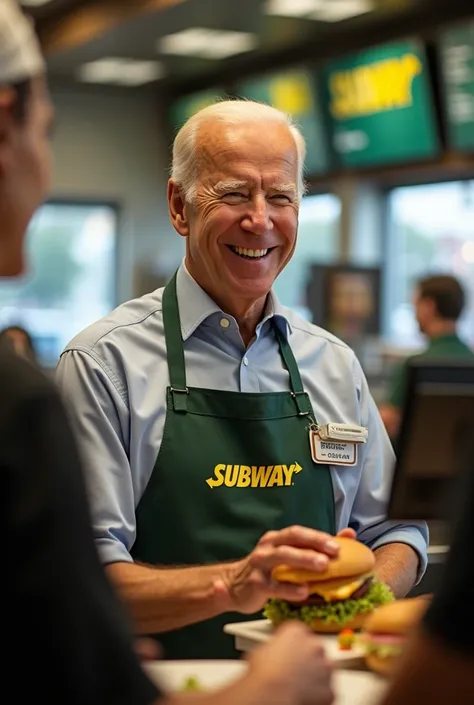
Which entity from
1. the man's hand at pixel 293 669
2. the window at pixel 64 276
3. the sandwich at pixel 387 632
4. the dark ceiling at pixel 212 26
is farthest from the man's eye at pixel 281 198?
the window at pixel 64 276

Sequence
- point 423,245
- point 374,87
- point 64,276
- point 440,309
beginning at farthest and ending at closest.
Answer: point 64,276 → point 423,245 → point 374,87 → point 440,309

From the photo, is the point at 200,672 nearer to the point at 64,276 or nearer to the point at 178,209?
the point at 178,209

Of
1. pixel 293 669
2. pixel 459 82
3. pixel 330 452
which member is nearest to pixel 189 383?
pixel 330 452

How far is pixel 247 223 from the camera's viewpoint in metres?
2.50

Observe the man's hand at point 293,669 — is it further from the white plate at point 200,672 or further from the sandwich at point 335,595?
the sandwich at point 335,595

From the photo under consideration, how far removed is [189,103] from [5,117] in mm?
8958

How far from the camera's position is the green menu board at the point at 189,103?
961 cm

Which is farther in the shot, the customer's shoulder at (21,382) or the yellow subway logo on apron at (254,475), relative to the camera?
the yellow subway logo on apron at (254,475)

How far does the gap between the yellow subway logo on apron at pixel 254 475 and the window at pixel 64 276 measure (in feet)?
Answer: 24.9

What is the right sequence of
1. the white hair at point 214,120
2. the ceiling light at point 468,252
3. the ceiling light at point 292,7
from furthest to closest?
1. the ceiling light at point 468,252
2. the ceiling light at point 292,7
3. the white hair at point 214,120

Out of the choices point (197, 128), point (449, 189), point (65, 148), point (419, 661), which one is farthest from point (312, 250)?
point (419, 661)

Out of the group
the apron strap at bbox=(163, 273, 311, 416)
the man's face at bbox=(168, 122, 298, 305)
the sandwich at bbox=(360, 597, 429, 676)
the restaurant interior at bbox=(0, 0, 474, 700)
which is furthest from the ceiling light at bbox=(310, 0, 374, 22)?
the sandwich at bbox=(360, 597, 429, 676)

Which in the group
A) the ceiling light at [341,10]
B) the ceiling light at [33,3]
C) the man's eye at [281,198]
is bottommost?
the man's eye at [281,198]

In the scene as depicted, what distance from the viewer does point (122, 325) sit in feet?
8.07
